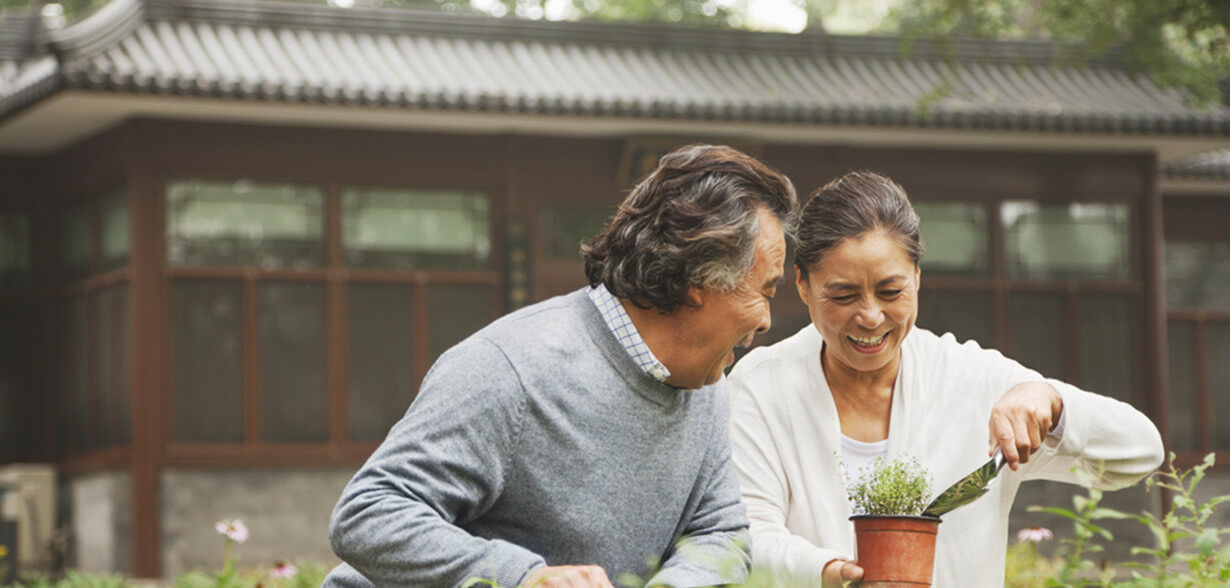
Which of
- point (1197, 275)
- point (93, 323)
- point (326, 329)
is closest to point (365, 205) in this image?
point (326, 329)

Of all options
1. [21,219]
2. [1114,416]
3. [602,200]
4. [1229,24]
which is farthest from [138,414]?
[1114,416]

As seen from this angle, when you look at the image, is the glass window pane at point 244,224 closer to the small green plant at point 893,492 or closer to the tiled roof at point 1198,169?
the tiled roof at point 1198,169

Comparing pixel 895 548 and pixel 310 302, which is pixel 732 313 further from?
pixel 310 302

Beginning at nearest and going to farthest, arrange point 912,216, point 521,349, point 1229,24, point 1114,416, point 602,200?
point 521,349 → point 1114,416 → point 912,216 → point 1229,24 → point 602,200

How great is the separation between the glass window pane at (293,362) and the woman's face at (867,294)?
7.49 meters

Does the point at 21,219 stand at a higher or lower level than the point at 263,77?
lower

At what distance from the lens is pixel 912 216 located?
2912 millimetres

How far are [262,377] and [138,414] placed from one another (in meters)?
0.81

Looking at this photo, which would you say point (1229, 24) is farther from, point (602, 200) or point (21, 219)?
point (21, 219)

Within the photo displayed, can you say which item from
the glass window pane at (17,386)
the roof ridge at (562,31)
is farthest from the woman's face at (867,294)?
the glass window pane at (17,386)

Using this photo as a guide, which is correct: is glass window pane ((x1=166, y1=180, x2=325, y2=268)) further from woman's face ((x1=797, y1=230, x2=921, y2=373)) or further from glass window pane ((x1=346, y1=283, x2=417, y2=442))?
woman's face ((x1=797, y1=230, x2=921, y2=373))

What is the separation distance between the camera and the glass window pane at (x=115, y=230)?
9961 millimetres

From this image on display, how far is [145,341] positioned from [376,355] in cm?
148

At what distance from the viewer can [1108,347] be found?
1161 centimetres
